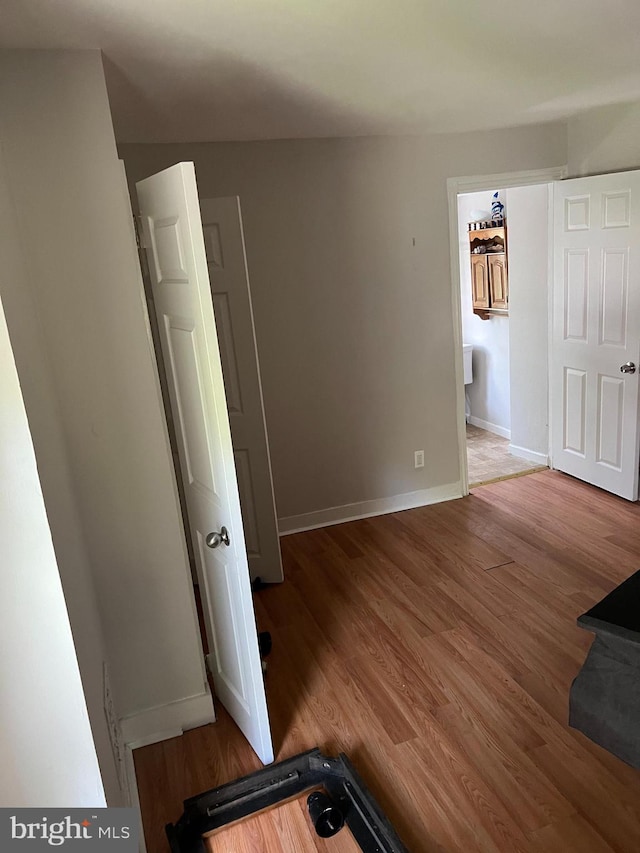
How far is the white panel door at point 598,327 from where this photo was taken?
3.70m

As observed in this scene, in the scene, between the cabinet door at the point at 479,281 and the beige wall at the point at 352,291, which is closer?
the beige wall at the point at 352,291

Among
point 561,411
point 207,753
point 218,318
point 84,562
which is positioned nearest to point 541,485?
point 561,411

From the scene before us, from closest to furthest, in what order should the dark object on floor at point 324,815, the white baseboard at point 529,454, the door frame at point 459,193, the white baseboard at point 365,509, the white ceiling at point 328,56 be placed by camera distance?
the white ceiling at point 328,56
the dark object on floor at point 324,815
the door frame at point 459,193
the white baseboard at point 365,509
the white baseboard at point 529,454

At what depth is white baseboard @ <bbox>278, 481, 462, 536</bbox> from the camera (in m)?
4.00

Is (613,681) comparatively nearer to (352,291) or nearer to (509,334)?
(352,291)

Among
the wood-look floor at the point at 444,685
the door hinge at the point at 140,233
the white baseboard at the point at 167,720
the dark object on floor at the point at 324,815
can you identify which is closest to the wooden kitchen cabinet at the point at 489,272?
the wood-look floor at the point at 444,685

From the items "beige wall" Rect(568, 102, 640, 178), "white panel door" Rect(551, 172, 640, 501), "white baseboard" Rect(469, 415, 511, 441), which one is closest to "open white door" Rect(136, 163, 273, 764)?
"white panel door" Rect(551, 172, 640, 501)

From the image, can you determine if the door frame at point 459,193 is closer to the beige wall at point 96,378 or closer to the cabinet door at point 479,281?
the cabinet door at point 479,281

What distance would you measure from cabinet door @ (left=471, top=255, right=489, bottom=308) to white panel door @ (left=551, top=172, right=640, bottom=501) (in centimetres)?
124

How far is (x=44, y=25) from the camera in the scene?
168 centimetres

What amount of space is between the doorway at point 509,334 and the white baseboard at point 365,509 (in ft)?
0.64

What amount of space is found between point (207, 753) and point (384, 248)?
112 inches

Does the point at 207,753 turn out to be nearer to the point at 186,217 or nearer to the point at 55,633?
the point at 55,633

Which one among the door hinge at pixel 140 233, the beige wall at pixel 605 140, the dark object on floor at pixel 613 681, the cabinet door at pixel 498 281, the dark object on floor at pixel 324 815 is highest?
the beige wall at pixel 605 140
